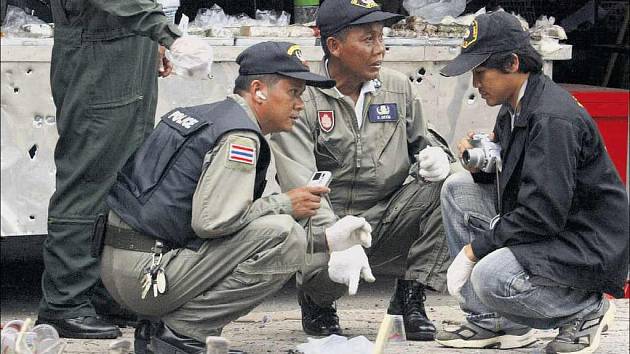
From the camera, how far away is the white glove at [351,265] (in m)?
4.13

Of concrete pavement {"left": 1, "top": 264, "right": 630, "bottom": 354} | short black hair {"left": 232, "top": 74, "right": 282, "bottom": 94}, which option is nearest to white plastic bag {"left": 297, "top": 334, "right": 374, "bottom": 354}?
concrete pavement {"left": 1, "top": 264, "right": 630, "bottom": 354}

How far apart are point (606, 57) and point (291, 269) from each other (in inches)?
158

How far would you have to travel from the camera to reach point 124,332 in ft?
15.7

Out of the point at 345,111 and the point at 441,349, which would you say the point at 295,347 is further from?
the point at 345,111

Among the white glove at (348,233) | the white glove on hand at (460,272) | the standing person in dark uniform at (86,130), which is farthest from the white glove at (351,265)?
the standing person in dark uniform at (86,130)

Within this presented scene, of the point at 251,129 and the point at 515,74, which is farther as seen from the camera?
the point at 515,74

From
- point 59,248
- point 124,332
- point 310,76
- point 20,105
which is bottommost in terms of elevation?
point 124,332

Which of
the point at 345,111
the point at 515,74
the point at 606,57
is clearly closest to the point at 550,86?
the point at 515,74

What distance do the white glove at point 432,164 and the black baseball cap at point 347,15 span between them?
1.72 feet

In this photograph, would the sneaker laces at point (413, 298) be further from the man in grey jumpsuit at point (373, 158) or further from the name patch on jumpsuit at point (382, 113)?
the name patch on jumpsuit at point (382, 113)

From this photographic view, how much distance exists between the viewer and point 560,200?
4.08m

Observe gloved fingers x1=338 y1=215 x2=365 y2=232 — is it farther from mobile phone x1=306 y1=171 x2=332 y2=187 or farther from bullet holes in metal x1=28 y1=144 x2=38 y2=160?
bullet holes in metal x1=28 y1=144 x2=38 y2=160

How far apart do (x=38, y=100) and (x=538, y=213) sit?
217 cm

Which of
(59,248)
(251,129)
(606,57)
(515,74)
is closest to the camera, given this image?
(251,129)
